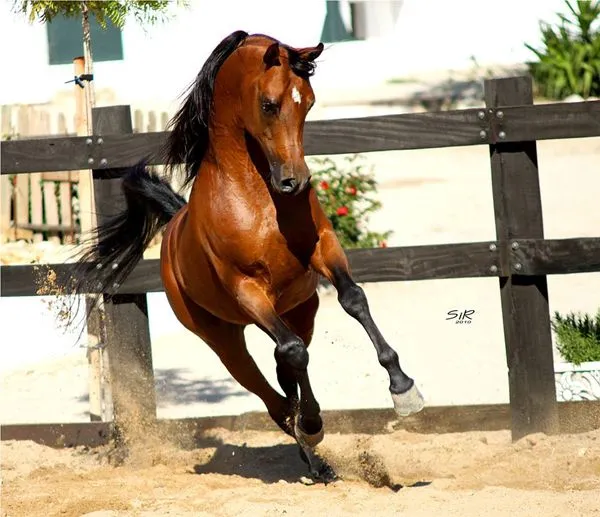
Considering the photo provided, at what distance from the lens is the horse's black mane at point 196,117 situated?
4.91 meters

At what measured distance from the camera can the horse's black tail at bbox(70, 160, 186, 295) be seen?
5980mm

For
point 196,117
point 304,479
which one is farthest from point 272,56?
point 304,479

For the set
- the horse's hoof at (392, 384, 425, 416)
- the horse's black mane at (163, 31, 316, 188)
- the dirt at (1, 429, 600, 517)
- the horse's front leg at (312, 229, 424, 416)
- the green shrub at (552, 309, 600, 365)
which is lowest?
the dirt at (1, 429, 600, 517)

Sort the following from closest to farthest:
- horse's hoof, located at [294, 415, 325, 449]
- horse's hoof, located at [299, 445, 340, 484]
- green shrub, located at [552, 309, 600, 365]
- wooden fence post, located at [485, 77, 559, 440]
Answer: horse's hoof, located at [294, 415, 325, 449], horse's hoof, located at [299, 445, 340, 484], wooden fence post, located at [485, 77, 559, 440], green shrub, located at [552, 309, 600, 365]

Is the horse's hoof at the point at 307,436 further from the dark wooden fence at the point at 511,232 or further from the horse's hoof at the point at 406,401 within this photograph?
the dark wooden fence at the point at 511,232

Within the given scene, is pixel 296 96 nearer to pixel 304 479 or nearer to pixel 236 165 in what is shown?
pixel 236 165

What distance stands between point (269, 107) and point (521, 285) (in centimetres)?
202

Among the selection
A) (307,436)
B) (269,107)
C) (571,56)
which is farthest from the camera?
(571,56)

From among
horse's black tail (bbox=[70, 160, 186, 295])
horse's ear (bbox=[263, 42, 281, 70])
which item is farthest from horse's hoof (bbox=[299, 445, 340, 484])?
horse's ear (bbox=[263, 42, 281, 70])

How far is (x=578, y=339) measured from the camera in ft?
20.6

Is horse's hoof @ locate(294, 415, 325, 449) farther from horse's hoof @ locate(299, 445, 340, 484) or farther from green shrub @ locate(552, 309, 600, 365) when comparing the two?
green shrub @ locate(552, 309, 600, 365)

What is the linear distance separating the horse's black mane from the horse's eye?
53cm

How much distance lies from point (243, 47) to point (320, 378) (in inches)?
129

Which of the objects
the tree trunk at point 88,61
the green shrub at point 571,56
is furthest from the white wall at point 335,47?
the tree trunk at point 88,61
